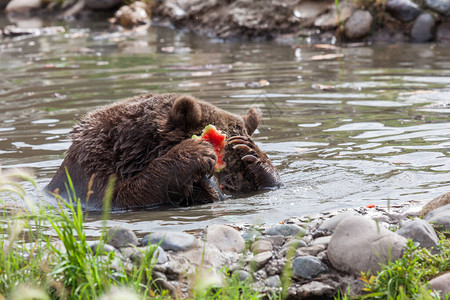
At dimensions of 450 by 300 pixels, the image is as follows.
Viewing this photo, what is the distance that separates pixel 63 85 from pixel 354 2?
759cm

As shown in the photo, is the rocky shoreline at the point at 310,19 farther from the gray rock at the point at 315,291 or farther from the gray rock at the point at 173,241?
the gray rock at the point at 315,291

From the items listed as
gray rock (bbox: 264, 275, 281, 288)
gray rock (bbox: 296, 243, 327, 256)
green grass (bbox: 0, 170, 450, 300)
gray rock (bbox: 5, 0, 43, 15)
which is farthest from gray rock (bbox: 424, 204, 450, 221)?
gray rock (bbox: 5, 0, 43, 15)

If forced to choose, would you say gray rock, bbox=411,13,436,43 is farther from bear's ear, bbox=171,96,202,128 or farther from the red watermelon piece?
bear's ear, bbox=171,96,202,128

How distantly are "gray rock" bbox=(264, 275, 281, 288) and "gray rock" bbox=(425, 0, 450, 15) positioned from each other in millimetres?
12535

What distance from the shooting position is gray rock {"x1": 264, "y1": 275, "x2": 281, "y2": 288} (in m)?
3.86

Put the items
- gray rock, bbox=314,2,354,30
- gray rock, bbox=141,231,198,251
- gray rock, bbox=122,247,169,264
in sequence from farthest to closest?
gray rock, bbox=314,2,354,30
gray rock, bbox=141,231,198,251
gray rock, bbox=122,247,169,264

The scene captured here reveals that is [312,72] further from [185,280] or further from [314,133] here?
[185,280]

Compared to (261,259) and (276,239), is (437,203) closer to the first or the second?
(276,239)

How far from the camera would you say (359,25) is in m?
15.4

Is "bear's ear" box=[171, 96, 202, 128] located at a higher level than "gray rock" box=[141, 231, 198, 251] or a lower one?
higher

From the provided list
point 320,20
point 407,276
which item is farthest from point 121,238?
point 320,20

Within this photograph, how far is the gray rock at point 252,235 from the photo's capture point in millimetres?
4332

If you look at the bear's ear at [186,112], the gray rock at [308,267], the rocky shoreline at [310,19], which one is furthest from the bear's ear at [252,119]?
the rocky shoreline at [310,19]

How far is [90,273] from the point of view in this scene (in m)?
3.29
